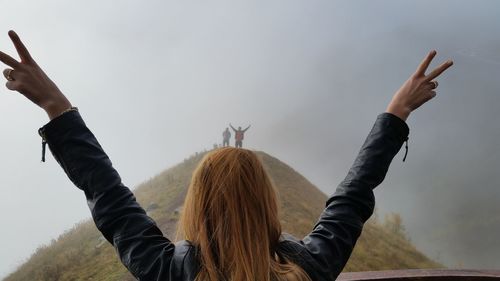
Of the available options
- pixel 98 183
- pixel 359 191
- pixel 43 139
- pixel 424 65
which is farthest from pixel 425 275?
pixel 43 139

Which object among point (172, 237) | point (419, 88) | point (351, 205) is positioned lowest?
point (172, 237)

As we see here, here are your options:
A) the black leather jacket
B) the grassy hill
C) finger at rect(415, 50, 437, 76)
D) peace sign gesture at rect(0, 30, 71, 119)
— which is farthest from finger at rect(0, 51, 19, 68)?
the grassy hill

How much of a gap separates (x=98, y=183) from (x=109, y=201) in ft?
0.25

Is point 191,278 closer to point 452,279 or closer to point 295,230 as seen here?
point 452,279

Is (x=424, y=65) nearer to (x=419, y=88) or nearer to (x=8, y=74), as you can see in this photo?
(x=419, y=88)

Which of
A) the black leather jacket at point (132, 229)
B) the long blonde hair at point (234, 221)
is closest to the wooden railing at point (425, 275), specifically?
the black leather jacket at point (132, 229)

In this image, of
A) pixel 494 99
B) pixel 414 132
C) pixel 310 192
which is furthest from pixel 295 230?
pixel 494 99

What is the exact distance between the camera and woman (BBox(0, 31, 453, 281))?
5.27 ft

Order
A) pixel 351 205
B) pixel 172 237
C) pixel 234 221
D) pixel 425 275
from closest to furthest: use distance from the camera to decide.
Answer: pixel 234 221 → pixel 351 205 → pixel 425 275 → pixel 172 237

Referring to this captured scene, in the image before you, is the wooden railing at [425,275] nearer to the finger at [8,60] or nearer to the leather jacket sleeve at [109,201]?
the leather jacket sleeve at [109,201]

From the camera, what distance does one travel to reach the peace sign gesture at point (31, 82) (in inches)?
67.6

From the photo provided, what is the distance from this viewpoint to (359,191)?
194cm

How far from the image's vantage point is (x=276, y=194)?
1.80 meters

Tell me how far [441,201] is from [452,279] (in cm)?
10748
